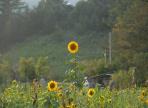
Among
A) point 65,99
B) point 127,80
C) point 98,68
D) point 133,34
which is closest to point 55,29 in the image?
point 98,68

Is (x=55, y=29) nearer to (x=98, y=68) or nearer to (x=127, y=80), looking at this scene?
(x=98, y=68)

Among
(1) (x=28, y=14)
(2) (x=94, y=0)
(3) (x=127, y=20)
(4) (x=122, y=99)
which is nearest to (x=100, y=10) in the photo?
(2) (x=94, y=0)

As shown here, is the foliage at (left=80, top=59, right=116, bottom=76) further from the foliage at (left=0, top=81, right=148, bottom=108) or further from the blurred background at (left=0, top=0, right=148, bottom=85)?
the foliage at (left=0, top=81, right=148, bottom=108)

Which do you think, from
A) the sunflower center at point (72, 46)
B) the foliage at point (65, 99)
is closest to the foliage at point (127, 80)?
the foliage at point (65, 99)

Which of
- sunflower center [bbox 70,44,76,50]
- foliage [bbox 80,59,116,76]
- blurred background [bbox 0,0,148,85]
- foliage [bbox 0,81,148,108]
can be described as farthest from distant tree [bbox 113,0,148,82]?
sunflower center [bbox 70,44,76,50]

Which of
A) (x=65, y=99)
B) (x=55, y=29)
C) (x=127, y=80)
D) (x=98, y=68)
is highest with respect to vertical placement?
(x=55, y=29)

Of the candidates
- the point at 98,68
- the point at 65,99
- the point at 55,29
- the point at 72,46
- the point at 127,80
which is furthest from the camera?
the point at 55,29

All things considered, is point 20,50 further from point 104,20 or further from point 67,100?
point 67,100

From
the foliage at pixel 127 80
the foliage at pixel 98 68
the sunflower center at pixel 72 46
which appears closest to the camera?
the sunflower center at pixel 72 46

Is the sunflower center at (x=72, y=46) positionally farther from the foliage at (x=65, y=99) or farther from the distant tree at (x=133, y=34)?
the distant tree at (x=133, y=34)

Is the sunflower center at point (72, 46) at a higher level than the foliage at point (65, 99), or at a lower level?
higher

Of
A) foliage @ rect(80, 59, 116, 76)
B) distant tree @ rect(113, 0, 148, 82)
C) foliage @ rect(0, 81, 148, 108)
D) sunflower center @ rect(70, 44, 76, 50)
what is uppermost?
distant tree @ rect(113, 0, 148, 82)

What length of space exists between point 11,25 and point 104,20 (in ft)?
26.1

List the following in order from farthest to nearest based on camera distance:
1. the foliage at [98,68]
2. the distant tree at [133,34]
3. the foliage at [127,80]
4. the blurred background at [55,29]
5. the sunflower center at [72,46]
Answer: the blurred background at [55,29] < the foliage at [98,68] < the distant tree at [133,34] < the foliage at [127,80] < the sunflower center at [72,46]
